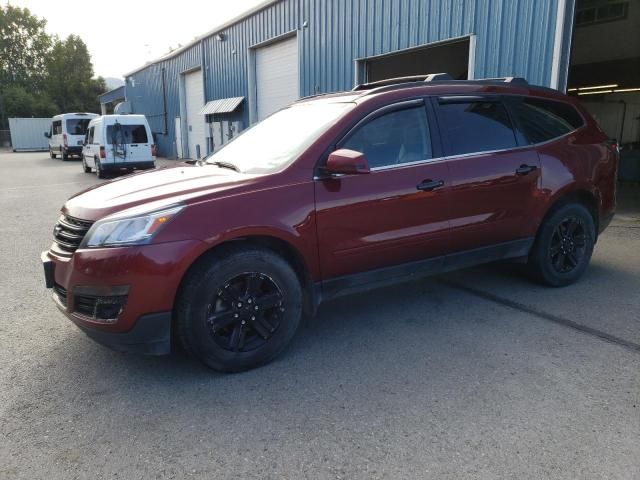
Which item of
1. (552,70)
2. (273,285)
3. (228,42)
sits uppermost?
(228,42)

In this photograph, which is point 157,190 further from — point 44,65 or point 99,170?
point 44,65

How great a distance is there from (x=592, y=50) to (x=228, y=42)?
41.8 feet

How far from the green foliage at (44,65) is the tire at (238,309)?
62.0 meters

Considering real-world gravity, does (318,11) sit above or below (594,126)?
above

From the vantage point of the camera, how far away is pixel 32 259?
6020 mm

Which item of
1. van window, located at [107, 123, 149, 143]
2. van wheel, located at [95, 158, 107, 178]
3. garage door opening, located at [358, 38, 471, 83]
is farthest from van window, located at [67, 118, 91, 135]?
garage door opening, located at [358, 38, 471, 83]

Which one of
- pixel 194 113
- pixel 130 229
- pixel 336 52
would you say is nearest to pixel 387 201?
pixel 130 229

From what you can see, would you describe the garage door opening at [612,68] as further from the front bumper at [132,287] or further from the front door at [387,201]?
the front bumper at [132,287]

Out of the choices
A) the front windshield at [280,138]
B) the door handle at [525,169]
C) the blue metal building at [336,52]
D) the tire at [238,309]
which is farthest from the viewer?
the blue metal building at [336,52]

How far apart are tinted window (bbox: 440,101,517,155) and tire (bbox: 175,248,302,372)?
5.85 feet

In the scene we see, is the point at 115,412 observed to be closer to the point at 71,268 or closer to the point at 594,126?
the point at 71,268

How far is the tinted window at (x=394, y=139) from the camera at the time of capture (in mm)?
3590

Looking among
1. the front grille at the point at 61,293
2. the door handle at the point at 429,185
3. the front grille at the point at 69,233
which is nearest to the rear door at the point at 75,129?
the front grille at the point at 69,233

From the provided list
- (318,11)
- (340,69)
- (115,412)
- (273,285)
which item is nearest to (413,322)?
(273,285)
